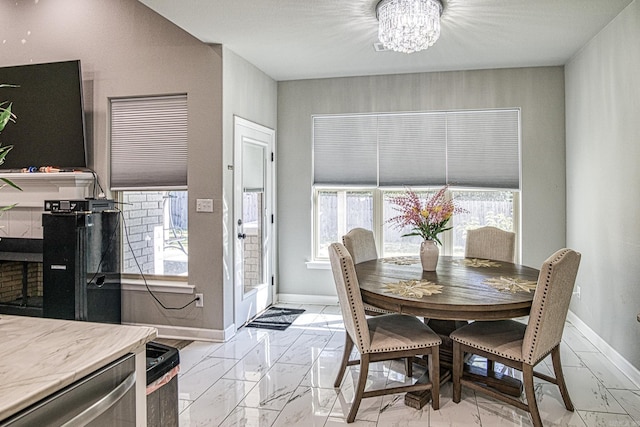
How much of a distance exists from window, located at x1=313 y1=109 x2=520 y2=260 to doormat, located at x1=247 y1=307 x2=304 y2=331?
75 cm

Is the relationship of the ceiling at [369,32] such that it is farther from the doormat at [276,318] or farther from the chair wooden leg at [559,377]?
the doormat at [276,318]

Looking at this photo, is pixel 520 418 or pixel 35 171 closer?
pixel 520 418

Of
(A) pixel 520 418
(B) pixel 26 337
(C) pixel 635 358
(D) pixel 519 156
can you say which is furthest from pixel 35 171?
(C) pixel 635 358

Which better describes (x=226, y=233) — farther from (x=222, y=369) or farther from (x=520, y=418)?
(x=520, y=418)

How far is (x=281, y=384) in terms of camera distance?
302cm

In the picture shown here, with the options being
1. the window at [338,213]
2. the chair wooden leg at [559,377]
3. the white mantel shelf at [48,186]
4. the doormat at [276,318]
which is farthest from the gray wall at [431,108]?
the chair wooden leg at [559,377]

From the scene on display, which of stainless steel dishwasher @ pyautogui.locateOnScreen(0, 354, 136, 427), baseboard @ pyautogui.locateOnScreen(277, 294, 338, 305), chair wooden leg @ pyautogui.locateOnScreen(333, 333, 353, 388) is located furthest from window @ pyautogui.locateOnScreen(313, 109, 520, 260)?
stainless steel dishwasher @ pyautogui.locateOnScreen(0, 354, 136, 427)

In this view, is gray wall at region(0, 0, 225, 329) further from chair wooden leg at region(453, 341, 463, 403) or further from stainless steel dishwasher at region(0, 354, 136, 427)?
stainless steel dishwasher at region(0, 354, 136, 427)

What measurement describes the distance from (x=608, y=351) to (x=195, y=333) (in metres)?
3.45

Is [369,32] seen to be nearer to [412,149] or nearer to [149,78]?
[412,149]

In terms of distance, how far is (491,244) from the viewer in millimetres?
3834

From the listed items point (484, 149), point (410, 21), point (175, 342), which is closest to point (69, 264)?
point (175, 342)

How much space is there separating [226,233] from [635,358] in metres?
3.27

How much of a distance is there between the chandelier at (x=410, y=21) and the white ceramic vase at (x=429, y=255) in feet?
4.72
